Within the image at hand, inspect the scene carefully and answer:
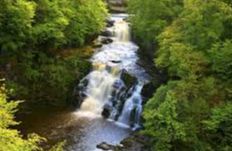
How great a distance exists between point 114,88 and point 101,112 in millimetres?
2062

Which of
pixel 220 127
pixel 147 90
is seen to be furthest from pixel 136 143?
pixel 220 127

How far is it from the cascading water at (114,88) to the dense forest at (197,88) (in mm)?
4427

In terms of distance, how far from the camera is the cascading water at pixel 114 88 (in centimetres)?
3014

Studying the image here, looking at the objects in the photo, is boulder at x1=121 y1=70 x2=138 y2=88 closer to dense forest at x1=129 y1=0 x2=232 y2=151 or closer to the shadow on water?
the shadow on water

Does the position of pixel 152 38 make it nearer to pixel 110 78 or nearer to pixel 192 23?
pixel 110 78

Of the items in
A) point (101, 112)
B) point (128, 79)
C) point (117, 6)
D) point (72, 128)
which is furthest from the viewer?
point (117, 6)

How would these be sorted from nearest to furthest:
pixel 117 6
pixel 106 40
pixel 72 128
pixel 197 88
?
1. pixel 197 88
2. pixel 72 128
3. pixel 106 40
4. pixel 117 6

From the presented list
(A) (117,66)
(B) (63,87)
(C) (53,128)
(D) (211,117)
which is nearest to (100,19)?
(A) (117,66)

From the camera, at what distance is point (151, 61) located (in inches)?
1382

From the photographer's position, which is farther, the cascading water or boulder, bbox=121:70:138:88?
boulder, bbox=121:70:138:88

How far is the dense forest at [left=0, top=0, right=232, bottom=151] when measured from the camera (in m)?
21.6

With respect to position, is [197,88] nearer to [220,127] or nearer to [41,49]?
[220,127]

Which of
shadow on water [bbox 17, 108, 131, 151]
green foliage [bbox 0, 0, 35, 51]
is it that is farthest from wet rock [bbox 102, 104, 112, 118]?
green foliage [bbox 0, 0, 35, 51]

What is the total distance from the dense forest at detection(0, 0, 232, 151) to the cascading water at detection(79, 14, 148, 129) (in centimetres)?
87
